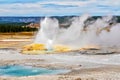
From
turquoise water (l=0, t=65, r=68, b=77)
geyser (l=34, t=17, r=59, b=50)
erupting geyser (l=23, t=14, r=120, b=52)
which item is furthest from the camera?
geyser (l=34, t=17, r=59, b=50)

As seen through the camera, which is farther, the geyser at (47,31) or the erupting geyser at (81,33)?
the geyser at (47,31)

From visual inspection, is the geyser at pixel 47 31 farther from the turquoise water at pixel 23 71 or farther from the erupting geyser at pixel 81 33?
the turquoise water at pixel 23 71

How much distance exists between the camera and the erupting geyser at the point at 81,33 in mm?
46438

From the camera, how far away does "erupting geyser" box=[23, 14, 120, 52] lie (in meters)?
46.4

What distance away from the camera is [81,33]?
50406 mm

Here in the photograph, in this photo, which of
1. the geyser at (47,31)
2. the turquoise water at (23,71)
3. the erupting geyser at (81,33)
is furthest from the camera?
the geyser at (47,31)

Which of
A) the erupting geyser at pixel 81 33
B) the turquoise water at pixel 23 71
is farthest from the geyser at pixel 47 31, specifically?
the turquoise water at pixel 23 71

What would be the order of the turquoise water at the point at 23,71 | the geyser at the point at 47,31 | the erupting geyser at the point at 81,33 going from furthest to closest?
the geyser at the point at 47,31, the erupting geyser at the point at 81,33, the turquoise water at the point at 23,71

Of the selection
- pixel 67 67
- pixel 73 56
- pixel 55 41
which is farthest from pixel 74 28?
pixel 67 67

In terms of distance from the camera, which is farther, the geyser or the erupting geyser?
the geyser

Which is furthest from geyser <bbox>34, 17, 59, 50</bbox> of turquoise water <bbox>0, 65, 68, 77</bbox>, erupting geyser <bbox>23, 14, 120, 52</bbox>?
turquoise water <bbox>0, 65, 68, 77</bbox>

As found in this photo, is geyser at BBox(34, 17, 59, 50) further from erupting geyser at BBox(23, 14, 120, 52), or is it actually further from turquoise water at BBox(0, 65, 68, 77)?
turquoise water at BBox(0, 65, 68, 77)

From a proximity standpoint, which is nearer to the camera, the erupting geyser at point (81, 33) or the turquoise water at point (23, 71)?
the turquoise water at point (23, 71)

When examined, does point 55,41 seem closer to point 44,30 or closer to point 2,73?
point 44,30
